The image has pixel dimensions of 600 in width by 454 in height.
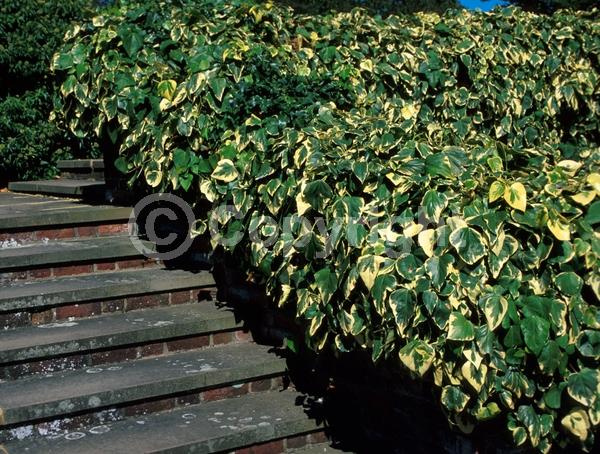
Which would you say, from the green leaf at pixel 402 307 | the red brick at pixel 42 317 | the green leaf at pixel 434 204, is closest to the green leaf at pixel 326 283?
the green leaf at pixel 402 307

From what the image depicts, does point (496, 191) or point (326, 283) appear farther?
point (326, 283)

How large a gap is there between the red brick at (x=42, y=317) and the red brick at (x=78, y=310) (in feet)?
0.11

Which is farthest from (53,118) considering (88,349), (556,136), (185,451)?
(556,136)

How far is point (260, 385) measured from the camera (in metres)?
3.92

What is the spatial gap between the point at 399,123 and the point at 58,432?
2.10 metres

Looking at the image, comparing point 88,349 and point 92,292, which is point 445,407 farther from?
point 92,292

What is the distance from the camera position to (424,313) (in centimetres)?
288

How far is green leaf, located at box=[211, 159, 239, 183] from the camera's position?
12.9ft

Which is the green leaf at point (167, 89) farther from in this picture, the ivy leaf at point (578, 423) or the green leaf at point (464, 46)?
the ivy leaf at point (578, 423)

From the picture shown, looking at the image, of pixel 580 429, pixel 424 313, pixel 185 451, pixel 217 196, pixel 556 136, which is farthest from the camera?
pixel 556 136

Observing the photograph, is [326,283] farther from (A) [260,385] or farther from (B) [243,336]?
(B) [243,336]

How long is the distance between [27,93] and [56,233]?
123 inches

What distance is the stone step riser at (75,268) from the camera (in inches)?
168

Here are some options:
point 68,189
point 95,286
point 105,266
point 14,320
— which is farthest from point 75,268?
point 68,189
